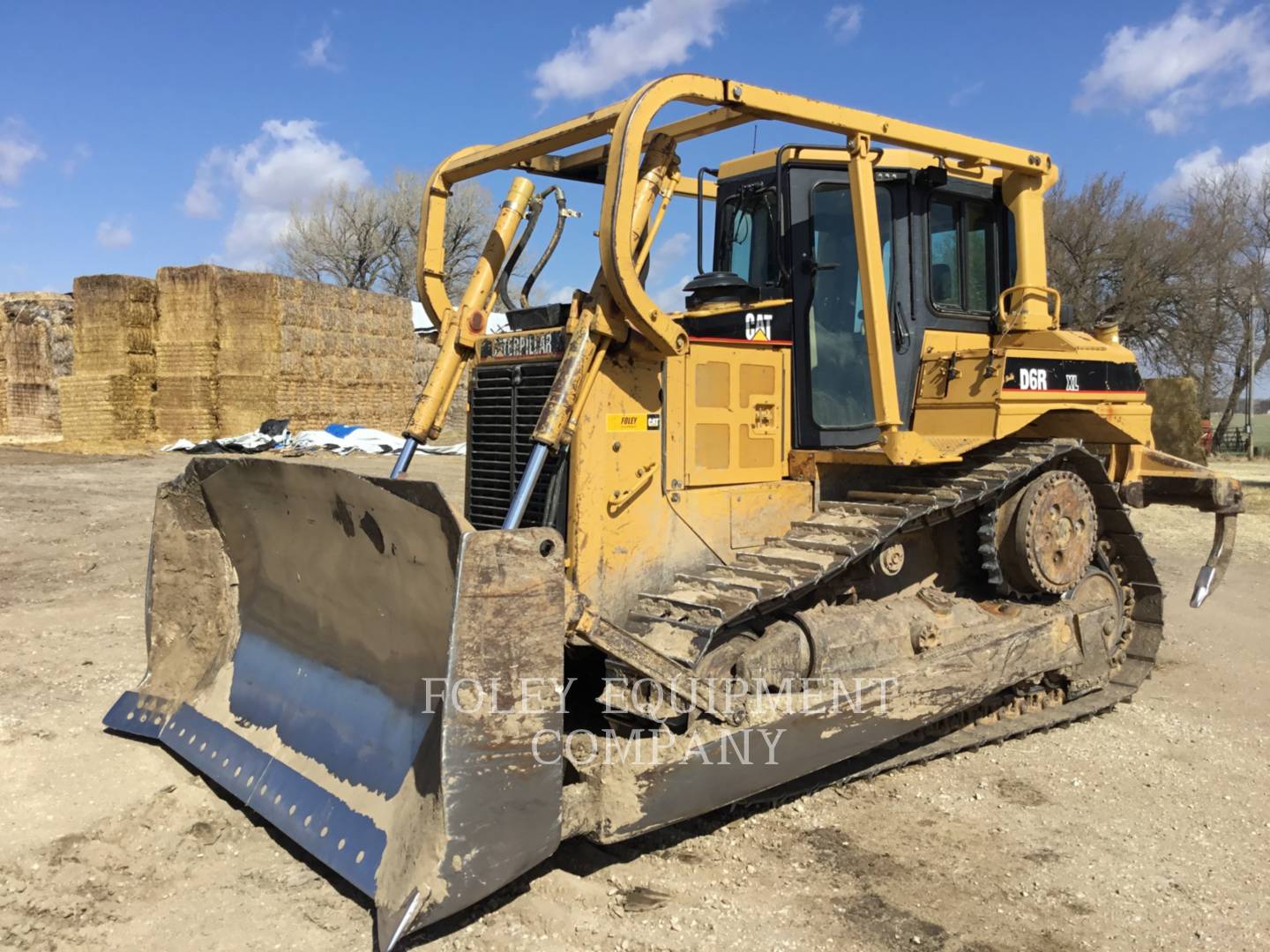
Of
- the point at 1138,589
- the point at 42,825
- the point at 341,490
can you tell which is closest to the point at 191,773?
the point at 42,825

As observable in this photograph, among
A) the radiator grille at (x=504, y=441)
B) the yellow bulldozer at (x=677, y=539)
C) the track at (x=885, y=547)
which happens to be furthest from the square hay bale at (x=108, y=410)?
the track at (x=885, y=547)

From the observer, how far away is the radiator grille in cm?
477

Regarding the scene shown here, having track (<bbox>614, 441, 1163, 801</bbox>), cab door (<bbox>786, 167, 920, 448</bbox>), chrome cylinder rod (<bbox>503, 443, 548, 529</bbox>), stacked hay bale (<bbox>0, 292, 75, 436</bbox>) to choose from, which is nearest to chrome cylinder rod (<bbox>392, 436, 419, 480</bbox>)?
chrome cylinder rod (<bbox>503, 443, 548, 529</bbox>)

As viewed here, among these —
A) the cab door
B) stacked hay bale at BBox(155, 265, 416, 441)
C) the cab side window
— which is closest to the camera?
the cab door

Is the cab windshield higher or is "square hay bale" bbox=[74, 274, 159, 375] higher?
"square hay bale" bbox=[74, 274, 159, 375]

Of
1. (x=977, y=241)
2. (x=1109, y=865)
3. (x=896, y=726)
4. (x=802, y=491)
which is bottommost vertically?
(x=1109, y=865)

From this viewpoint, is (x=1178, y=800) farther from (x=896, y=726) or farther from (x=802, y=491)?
(x=802, y=491)

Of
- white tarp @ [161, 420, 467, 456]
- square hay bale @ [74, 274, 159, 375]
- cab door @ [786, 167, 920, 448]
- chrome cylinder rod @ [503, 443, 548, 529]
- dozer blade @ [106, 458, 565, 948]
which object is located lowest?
dozer blade @ [106, 458, 565, 948]

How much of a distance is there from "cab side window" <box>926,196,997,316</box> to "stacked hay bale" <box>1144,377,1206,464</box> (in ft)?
48.1

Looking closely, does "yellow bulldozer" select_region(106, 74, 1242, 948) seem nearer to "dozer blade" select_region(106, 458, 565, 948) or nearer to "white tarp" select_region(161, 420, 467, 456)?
"dozer blade" select_region(106, 458, 565, 948)

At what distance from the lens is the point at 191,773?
491cm

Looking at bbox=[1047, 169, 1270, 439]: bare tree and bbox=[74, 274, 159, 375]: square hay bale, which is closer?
bbox=[74, 274, 159, 375]: square hay bale

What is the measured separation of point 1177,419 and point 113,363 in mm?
19959

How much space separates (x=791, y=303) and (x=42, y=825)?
13.8 feet
